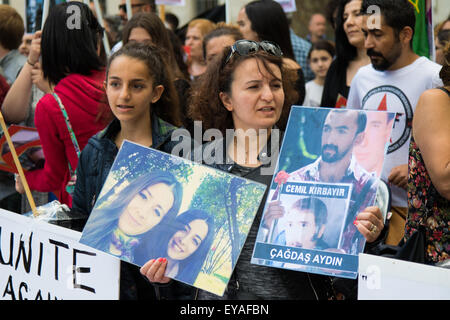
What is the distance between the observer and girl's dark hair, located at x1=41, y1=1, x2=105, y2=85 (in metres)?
3.64

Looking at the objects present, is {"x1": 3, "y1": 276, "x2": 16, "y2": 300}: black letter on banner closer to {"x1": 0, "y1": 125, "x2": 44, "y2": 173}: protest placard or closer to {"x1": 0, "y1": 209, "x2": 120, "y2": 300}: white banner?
{"x1": 0, "y1": 209, "x2": 120, "y2": 300}: white banner

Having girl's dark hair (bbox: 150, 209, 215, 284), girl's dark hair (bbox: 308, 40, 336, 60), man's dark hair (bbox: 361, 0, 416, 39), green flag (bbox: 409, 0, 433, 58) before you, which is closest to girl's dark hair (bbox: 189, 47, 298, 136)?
girl's dark hair (bbox: 150, 209, 215, 284)

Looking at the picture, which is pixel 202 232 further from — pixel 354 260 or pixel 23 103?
pixel 23 103

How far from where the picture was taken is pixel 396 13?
3.54m

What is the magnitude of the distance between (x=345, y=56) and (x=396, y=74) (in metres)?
1.07

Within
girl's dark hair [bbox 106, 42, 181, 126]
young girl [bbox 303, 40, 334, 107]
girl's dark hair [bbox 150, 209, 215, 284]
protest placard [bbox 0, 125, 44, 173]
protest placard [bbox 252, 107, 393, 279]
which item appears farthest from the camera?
young girl [bbox 303, 40, 334, 107]

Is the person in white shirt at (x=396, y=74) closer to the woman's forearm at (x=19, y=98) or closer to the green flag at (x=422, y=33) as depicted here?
the green flag at (x=422, y=33)

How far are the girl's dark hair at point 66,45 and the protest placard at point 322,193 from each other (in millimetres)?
1658

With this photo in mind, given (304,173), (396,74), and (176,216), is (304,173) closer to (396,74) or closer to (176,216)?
(176,216)

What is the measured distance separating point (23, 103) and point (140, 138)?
60.3 inches

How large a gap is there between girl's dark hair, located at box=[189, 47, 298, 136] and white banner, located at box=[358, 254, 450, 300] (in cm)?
88

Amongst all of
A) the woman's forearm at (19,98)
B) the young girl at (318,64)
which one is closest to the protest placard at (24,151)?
the woman's forearm at (19,98)

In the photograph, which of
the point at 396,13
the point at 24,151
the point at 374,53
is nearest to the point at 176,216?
the point at 374,53
